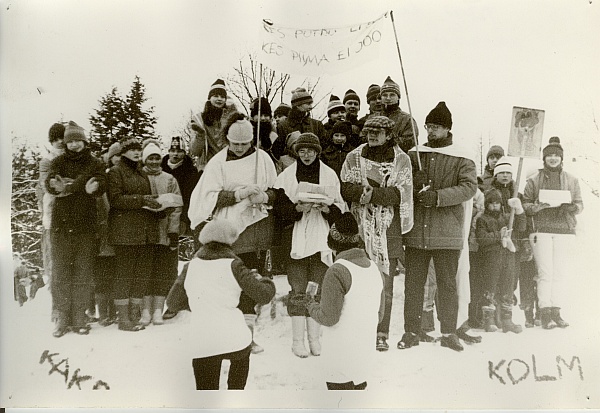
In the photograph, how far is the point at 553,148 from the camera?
3.37 m

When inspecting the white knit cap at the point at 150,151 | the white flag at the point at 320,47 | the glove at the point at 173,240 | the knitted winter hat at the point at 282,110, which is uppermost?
the white flag at the point at 320,47

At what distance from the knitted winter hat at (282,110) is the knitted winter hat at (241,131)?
0.56 ft

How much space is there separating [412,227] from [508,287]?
68 cm

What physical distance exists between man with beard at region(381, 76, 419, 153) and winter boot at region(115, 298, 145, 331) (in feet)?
6.02

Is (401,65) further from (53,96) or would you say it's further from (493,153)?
(53,96)

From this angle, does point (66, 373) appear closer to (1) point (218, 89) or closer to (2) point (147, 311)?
(2) point (147, 311)

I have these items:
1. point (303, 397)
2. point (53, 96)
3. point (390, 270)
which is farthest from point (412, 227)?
point (53, 96)

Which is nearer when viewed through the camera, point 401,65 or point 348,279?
point 348,279

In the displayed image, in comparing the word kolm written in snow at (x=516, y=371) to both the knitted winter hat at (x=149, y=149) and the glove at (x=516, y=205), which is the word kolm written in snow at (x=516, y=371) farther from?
the knitted winter hat at (x=149, y=149)

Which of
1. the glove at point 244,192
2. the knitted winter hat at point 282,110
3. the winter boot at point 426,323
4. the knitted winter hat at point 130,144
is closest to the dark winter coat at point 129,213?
the knitted winter hat at point 130,144

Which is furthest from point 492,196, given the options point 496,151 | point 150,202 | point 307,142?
point 150,202

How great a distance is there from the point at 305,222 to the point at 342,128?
59 cm

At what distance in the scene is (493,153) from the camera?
10.9 ft

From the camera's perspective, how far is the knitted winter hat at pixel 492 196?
3.32 m
